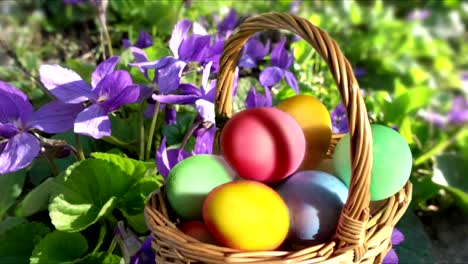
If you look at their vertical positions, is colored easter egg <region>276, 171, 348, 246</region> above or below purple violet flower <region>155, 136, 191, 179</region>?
above

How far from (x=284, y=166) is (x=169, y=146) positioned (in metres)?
0.52

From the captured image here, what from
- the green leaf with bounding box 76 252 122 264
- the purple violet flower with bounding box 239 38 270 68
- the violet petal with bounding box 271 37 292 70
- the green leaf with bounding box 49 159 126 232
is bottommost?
the green leaf with bounding box 76 252 122 264

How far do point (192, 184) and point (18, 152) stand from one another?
326 millimetres

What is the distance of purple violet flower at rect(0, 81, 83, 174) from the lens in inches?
48.5

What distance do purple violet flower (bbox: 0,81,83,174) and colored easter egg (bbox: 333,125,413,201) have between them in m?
0.53

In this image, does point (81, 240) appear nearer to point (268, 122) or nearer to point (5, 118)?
point (5, 118)

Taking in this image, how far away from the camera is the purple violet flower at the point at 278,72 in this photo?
166 cm

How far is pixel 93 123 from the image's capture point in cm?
127

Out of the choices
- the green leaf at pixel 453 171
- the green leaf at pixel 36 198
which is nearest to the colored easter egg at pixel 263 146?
the green leaf at pixel 36 198

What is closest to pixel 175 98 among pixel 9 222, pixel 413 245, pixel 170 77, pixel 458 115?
pixel 170 77

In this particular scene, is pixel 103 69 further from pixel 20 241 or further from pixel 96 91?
pixel 20 241

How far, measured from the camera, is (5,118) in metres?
1.28

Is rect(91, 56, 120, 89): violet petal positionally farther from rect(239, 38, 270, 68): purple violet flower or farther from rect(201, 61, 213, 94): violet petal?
rect(239, 38, 270, 68): purple violet flower

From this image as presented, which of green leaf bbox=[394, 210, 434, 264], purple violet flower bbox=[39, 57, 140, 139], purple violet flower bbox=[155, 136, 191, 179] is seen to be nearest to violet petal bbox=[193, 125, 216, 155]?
purple violet flower bbox=[155, 136, 191, 179]
